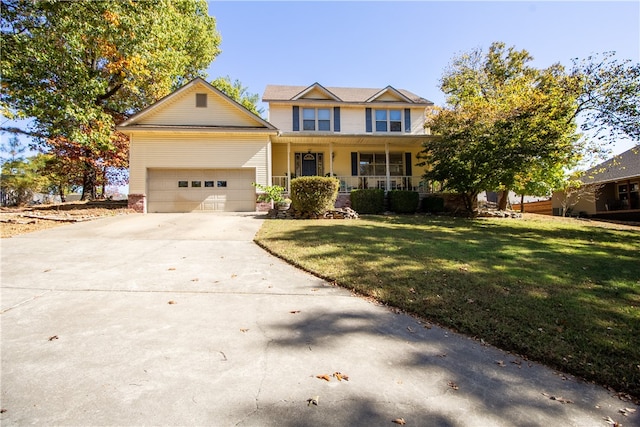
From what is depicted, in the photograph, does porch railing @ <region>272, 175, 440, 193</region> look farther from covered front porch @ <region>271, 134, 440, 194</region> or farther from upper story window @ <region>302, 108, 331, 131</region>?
upper story window @ <region>302, 108, 331, 131</region>

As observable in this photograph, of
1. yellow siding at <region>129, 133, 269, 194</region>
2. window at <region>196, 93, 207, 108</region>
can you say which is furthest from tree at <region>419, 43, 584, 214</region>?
window at <region>196, 93, 207, 108</region>

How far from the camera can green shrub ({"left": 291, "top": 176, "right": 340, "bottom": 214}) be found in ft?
37.1

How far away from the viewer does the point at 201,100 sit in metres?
15.8

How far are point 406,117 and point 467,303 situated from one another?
17545mm

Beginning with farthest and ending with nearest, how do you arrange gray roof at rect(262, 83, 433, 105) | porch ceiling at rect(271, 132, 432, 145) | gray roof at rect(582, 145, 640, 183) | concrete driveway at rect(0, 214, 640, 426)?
gray roof at rect(582, 145, 640, 183) < gray roof at rect(262, 83, 433, 105) < porch ceiling at rect(271, 132, 432, 145) < concrete driveway at rect(0, 214, 640, 426)

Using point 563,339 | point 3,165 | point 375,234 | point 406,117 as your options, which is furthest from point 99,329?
point 3,165

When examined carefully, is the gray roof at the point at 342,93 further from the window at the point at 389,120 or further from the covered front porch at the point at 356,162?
the covered front porch at the point at 356,162

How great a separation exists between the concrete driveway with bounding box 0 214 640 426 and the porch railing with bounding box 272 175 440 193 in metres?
13.5

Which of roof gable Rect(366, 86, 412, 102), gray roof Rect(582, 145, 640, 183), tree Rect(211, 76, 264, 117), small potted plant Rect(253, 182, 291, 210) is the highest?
tree Rect(211, 76, 264, 117)

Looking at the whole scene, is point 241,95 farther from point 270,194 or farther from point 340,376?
point 340,376

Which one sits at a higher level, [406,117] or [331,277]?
[406,117]

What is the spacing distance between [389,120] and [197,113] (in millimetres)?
11005

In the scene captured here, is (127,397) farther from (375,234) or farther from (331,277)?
(375,234)

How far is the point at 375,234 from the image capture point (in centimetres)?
842
